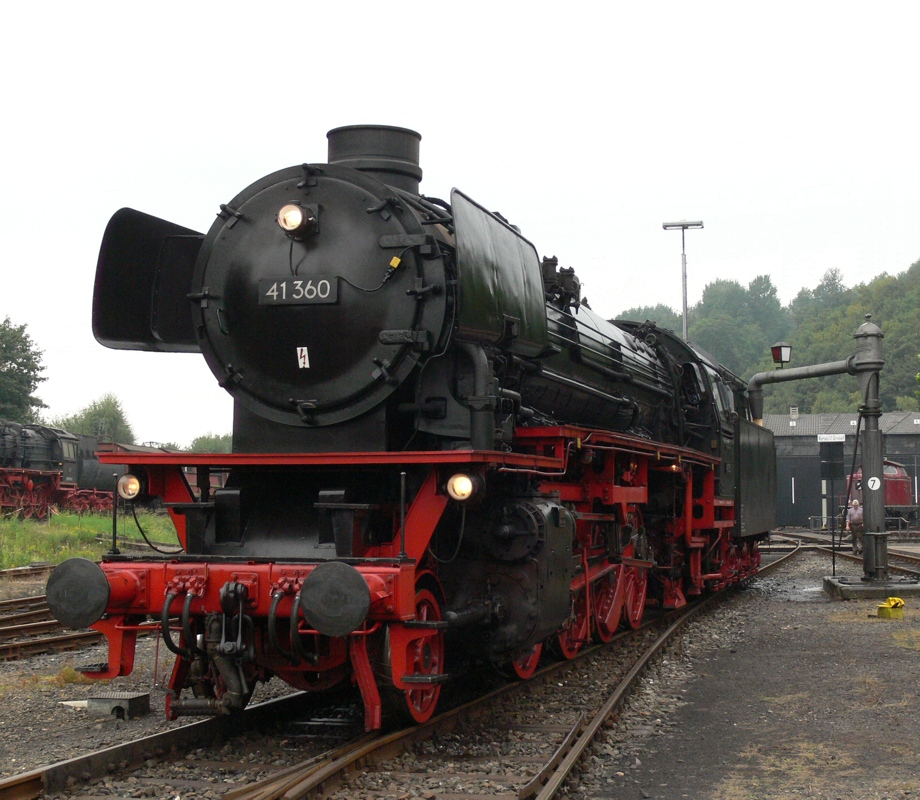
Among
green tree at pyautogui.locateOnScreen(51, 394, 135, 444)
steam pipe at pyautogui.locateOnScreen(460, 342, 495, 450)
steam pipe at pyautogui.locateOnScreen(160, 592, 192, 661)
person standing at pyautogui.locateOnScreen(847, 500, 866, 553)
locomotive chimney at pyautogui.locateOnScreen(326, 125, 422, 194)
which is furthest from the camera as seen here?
green tree at pyautogui.locateOnScreen(51, 394, 135, 444)

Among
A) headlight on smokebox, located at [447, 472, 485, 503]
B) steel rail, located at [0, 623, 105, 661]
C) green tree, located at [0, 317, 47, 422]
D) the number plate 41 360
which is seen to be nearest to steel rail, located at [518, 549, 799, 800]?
headlight on smokebox, located at [447, 472, 485, 503]

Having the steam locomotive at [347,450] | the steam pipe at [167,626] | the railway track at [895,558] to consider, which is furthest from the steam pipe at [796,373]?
the steam pipe at [167,626]

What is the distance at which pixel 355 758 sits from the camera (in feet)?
16.7

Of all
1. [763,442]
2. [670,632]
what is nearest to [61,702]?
[670,632]

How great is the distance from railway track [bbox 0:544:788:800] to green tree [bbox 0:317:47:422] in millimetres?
45257

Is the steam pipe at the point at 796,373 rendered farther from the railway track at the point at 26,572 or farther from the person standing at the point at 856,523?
the railway track at the point at 26,572

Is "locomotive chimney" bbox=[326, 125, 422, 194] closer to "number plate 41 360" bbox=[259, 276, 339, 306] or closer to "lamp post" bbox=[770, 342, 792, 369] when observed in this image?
"number plate 41 360" bbox=[259, 276, 339, 306]

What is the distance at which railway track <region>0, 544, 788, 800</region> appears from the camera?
478 centimetres

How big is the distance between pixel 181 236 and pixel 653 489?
6.04 m

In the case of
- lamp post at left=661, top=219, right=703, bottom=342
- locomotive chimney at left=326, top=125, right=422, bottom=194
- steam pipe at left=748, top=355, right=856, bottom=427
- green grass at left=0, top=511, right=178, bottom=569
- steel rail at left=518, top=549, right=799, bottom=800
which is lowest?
steel rail at left=518, top=549, right=799, bottom=800

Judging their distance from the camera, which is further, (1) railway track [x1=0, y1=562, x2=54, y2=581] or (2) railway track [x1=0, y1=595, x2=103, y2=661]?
Answer: (1) railway track [x1=0, y1=562, x2=54, y2=581]

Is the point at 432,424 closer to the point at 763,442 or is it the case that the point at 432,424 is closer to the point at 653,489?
the point at 653,489

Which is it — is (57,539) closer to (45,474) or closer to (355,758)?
(45,474)

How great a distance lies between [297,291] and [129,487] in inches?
61.8
